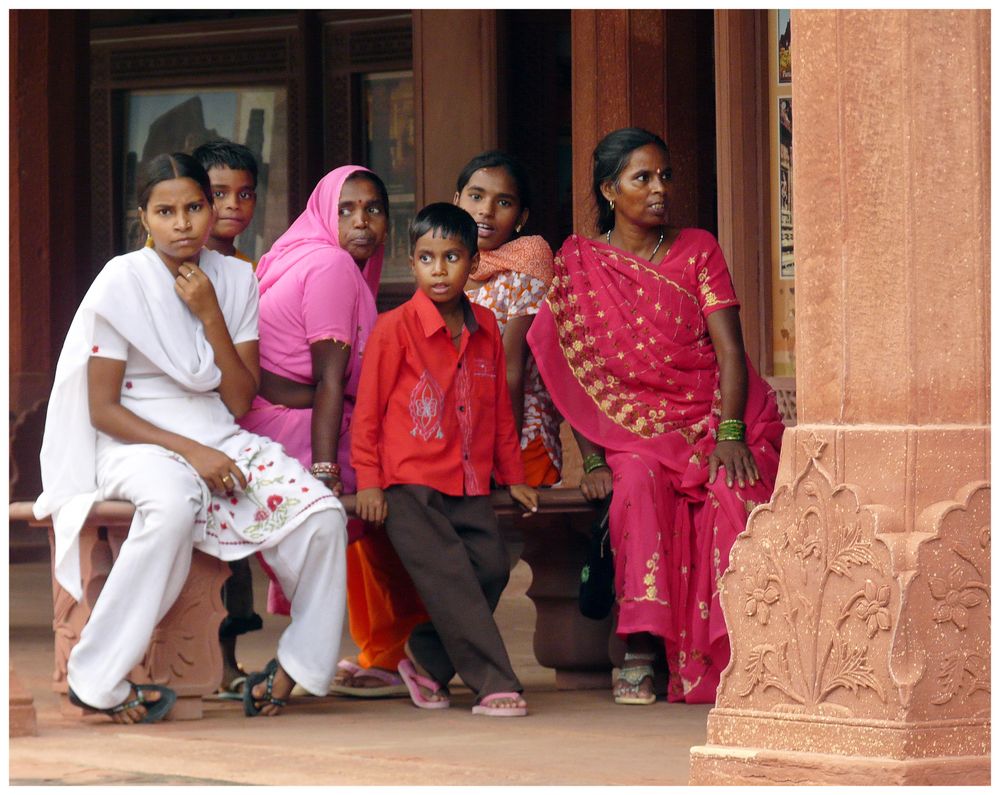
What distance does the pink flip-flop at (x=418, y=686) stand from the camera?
6.12 m

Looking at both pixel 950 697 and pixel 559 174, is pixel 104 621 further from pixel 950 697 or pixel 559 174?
pixel 559 174

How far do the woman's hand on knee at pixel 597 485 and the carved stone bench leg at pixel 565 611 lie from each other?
294mm

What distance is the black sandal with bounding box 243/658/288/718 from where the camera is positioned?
5938 mm

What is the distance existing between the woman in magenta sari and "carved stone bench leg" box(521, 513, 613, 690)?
0.28m

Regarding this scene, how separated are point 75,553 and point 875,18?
107 inches

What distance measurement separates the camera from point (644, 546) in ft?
20.3

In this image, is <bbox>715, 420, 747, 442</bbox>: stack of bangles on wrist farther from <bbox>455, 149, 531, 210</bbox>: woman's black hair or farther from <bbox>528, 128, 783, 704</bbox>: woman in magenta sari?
<bbox>455, 149, 531, 210</bbox>: woman's black hair

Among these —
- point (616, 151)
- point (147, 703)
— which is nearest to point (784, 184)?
point (616, 151)

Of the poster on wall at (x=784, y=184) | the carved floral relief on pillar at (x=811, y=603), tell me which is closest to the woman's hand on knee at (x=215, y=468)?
the carved floral relief on pillar at (x=811, y=603)

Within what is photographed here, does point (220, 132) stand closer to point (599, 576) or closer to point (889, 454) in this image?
point (599, 576)

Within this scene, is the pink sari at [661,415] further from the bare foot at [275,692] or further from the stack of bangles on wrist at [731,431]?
the bare foot at [275,692]

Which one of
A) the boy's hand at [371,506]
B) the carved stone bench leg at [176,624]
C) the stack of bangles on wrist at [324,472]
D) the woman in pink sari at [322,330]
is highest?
the woman in pink sari at [322,330]

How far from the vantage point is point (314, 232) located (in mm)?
6527

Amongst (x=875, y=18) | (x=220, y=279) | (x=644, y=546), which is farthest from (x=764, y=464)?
(x=875, y=18)
